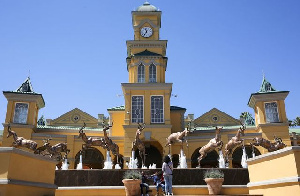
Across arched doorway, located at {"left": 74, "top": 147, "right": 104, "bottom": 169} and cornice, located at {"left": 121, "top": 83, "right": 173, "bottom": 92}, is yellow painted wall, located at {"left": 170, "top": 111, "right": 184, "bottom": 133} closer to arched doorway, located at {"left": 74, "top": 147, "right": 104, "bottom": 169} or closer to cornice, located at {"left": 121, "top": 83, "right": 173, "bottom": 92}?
cornice, located at {"left": 121, "top": 83, "right": 173, "bottom": 92}

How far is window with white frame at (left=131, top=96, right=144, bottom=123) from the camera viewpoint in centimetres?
3192

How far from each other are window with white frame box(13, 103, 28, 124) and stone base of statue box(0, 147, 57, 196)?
22281mm

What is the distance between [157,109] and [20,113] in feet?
Answer: 49.7

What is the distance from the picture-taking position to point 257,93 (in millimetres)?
33000

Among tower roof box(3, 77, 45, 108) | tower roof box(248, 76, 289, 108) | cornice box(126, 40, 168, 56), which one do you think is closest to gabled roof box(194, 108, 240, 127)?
tower roof box(248, 76, 289, 108)

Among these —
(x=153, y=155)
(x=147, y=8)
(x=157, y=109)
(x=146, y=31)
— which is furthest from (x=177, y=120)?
(x=147, y=8)

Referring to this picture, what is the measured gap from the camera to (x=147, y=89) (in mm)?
32688

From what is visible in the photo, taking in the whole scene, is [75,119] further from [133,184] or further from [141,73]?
[133,184]

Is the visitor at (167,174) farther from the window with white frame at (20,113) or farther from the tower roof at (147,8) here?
the tower roof at (147,8)

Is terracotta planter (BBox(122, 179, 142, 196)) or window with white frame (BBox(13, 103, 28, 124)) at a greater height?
window with white frame (BBox(13, 103, 28, 124))

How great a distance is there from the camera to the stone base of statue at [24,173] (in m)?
9.47

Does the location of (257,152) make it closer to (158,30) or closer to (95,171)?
(158,30)

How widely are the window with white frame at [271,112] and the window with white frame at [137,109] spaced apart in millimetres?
13845

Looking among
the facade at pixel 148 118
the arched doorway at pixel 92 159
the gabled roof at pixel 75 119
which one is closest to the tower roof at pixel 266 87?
the facade at pixel 148 118
